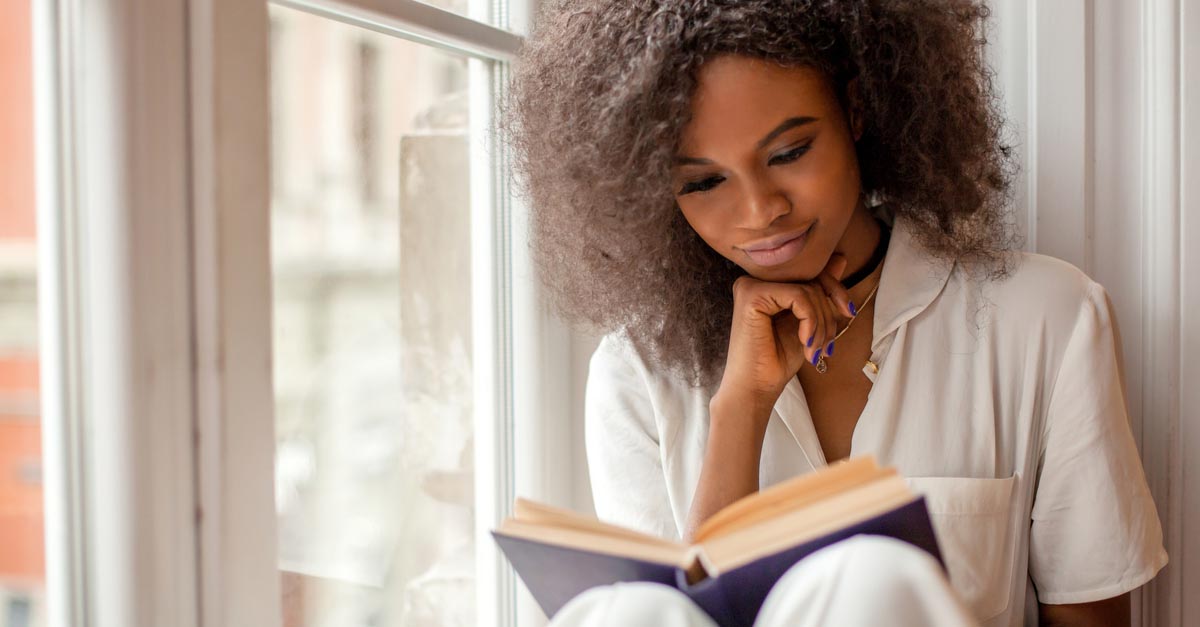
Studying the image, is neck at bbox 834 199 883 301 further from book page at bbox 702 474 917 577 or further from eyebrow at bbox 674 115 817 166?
book page at bbox 702 474 917 577

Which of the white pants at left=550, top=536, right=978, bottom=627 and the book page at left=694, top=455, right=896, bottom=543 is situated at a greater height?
the book page at left=694, top=455, right=896, bottom=543

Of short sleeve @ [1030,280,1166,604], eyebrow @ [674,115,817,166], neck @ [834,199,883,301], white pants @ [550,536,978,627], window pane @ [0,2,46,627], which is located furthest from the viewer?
neck @ [834,199,883,301]

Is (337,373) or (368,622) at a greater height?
(337,373)

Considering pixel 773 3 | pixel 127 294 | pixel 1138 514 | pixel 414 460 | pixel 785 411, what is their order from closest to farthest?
pixel 127 294 < pixel 773 3 < pixel 1138 514 < pixel 785 411 < pixel 414 460

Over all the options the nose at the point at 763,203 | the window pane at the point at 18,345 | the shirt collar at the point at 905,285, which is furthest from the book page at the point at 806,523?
the window pane at the point at 18,345

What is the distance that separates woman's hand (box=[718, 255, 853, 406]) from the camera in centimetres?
115

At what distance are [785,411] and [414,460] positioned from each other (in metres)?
0.52

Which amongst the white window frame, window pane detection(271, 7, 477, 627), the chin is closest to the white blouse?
the chin

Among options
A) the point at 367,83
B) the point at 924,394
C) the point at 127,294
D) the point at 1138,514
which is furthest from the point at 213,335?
the point at 1138,514

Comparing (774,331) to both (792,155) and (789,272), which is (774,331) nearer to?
(789,272)

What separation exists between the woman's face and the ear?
0.04 feet

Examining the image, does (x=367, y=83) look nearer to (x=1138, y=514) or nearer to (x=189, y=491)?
(x=189, y=491)

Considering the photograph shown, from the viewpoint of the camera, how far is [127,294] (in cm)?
84

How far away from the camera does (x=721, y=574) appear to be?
75cm
